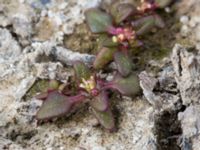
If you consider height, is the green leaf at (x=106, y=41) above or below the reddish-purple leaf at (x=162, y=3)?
below

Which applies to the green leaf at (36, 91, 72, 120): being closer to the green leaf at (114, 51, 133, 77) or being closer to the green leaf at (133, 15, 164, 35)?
the green leaf at (114, 51, 133, 77)

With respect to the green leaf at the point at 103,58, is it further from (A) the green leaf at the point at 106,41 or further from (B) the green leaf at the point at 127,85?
(B) the green leaf at the point at 127,85

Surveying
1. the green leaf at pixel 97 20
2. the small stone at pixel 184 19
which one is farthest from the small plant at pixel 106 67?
the small stone at pixel 184 19

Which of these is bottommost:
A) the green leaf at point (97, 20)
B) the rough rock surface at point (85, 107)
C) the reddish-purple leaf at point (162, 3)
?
the rough rock surface at point (85, 107)

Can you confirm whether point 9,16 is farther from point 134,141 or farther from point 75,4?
point 134,141

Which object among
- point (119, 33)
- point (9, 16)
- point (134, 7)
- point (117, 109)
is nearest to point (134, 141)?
point (117, 109)

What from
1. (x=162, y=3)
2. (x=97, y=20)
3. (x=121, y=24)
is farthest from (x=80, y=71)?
(x=162, y=3)
